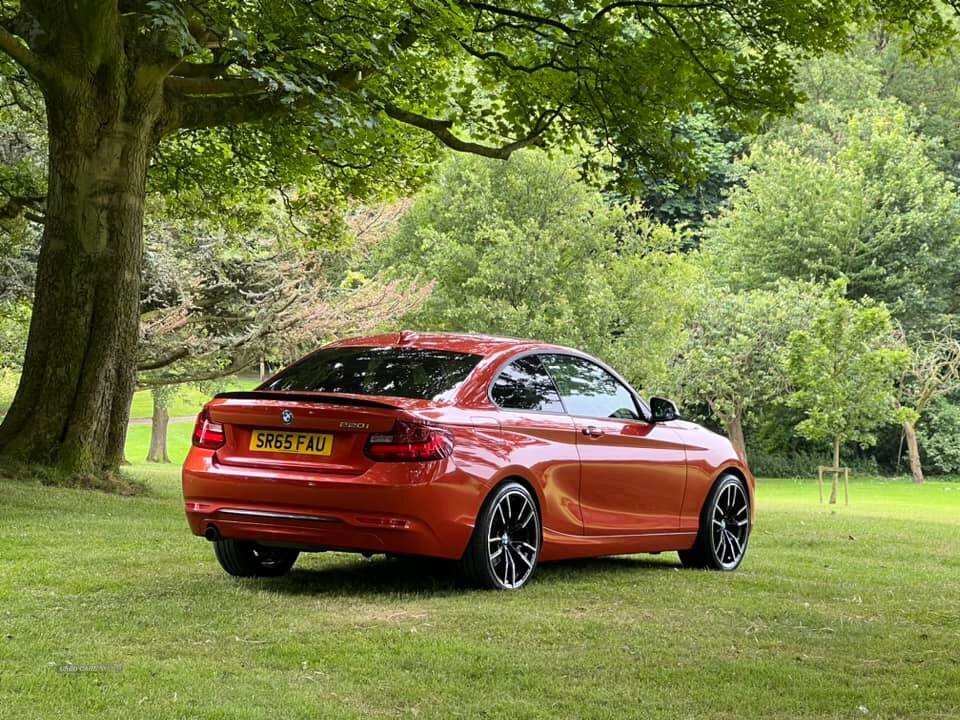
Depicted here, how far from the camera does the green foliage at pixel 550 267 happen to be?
40.5 metres

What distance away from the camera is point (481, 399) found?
26.8 ft

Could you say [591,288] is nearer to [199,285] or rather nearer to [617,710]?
[199,285]

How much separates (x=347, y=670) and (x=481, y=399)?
2.79 metres

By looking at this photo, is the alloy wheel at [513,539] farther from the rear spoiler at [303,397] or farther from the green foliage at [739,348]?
the green foliage at [739,348]

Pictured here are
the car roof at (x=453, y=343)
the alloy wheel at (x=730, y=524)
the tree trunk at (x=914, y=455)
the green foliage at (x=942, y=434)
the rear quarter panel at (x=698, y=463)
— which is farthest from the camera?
the green foliage at (x=942, y=434)

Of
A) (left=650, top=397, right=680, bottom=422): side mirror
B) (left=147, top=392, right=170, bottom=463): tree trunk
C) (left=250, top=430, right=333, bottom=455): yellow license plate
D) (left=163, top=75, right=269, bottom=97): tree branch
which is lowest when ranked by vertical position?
(left=147, top=392, right=170, bottom=463): tree trunk

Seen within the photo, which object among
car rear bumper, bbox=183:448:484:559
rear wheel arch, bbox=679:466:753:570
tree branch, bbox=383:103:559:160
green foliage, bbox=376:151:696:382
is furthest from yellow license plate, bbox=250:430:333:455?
green foliage, bbox=376:151:696:382

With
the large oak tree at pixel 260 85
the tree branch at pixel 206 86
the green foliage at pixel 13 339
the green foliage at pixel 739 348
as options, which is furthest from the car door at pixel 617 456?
the green foliage at pixel 739 348

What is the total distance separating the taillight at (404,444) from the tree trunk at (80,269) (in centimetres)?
807

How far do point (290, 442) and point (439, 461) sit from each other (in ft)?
2.93

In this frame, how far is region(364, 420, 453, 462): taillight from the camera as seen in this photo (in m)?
7.52

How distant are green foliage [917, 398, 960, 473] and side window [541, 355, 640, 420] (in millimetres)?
44279

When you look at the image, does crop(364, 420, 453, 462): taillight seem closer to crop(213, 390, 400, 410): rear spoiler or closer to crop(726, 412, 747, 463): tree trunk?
crop(213, 390, 400, 410): rear spoiler

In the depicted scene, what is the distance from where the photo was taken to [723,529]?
10266 millimetres
